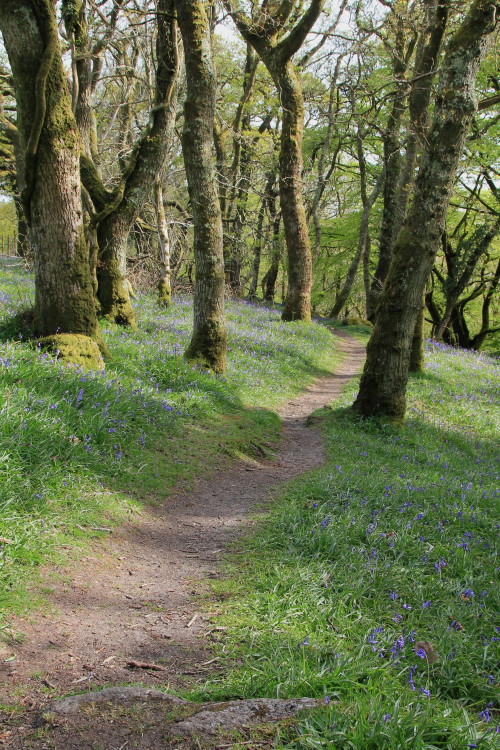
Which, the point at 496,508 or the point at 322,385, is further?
the point at 322,385

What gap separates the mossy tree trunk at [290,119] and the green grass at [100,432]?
29.6ft

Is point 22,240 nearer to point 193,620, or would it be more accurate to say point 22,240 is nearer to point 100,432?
point 100,432

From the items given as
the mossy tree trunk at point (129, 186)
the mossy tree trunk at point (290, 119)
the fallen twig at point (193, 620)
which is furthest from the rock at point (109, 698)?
the mossy tree trunk at point (290, 119)

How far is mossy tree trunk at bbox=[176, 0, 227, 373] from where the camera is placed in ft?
27.2

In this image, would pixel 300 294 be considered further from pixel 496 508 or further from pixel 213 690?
pixel 213 690

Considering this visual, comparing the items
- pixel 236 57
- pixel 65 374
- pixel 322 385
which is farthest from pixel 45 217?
pixel 236 57

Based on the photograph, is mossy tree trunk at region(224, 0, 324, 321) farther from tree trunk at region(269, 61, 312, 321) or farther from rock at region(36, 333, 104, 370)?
rock at region(36, 333, 104, 370)

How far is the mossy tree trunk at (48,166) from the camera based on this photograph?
592 cm

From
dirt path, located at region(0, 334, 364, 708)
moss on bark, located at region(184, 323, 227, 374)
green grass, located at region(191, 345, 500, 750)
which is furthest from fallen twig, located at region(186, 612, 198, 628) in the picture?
moss on bark, located at region(184, 323, 227, 374)

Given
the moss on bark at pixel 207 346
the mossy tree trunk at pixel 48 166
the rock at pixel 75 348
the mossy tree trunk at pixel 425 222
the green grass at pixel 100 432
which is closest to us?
the green grass at pixel 100 432

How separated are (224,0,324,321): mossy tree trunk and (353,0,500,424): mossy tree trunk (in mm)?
8248

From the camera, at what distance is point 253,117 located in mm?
27375

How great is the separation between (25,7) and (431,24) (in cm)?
826

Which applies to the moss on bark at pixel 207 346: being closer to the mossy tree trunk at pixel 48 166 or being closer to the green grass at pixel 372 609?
the mossy tree trunk at pixel 48 166
